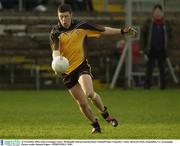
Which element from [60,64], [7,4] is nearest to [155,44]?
[7,4]

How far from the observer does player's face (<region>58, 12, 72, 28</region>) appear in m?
14.6

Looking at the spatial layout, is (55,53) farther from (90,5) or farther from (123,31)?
(90,5)

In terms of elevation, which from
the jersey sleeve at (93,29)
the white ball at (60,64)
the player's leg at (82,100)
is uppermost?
the jersey sleeve at (93,29)

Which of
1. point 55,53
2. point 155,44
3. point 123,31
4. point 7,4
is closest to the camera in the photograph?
point 55,53

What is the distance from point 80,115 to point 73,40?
4.68 metres

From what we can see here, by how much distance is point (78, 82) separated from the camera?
15094 millimetres

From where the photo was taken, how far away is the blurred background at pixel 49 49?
99.7 ft

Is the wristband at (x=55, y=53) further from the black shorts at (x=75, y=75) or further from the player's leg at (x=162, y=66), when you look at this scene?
the player's leg at (x=162, y=66)

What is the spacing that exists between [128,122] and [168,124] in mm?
942

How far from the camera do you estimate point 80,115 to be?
63.8ft

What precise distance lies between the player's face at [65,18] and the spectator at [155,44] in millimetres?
12936

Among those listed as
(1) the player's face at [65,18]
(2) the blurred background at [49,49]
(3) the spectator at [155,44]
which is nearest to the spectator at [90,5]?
(2) the blurred background at [49,49]

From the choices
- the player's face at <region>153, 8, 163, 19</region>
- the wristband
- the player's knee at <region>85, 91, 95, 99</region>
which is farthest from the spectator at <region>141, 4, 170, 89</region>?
the wristband

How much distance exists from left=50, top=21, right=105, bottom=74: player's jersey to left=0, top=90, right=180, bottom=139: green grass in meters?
1.27
